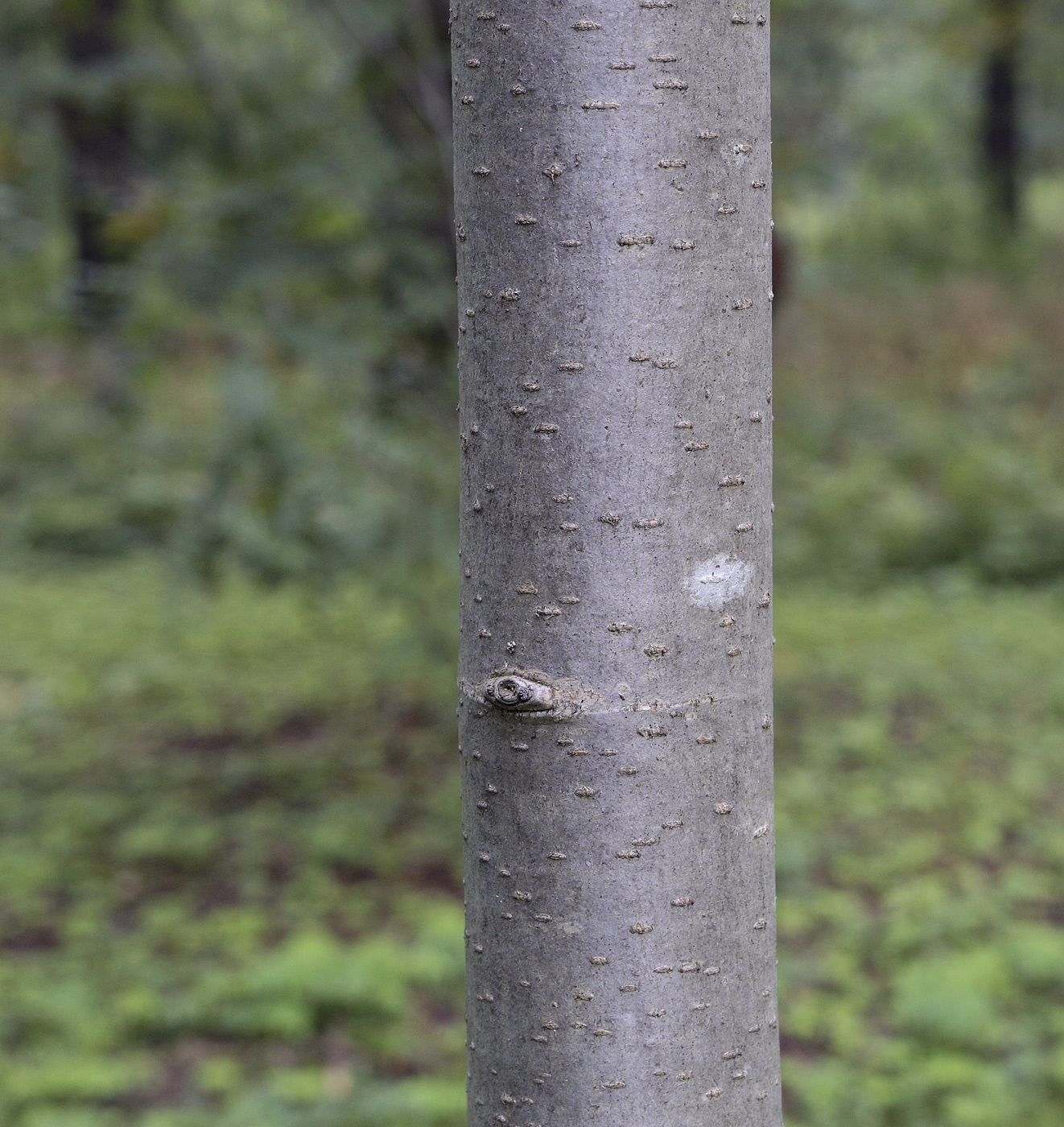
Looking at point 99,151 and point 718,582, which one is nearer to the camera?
point 718,582

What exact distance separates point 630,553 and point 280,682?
18.7 ft

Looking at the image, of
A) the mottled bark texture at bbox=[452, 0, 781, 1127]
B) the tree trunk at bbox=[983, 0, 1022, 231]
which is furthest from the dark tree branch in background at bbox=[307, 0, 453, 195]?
the tree trunk at bbox=[983, 0, 1022, 231]

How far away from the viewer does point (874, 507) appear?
811cm

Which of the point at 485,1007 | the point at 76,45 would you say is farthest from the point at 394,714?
the point at 485,1007

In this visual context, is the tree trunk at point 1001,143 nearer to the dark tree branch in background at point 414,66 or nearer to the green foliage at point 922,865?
the green foliage at point 922,865

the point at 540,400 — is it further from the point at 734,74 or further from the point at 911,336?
the point at 911,336

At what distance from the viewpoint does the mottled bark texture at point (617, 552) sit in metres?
0.81

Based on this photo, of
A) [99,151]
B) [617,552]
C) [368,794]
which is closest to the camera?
[617,552]

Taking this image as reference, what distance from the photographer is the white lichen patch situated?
0.86 m

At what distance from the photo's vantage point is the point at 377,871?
4.32 meters

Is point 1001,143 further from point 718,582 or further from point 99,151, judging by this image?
point 718,582

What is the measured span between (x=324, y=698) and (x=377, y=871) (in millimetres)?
1880

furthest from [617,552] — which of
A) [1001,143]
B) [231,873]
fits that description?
[1001,143]

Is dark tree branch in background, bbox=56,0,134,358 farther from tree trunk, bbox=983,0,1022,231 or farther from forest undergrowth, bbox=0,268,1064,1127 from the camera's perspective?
tree trunk, bbox=983,0,1022,231
